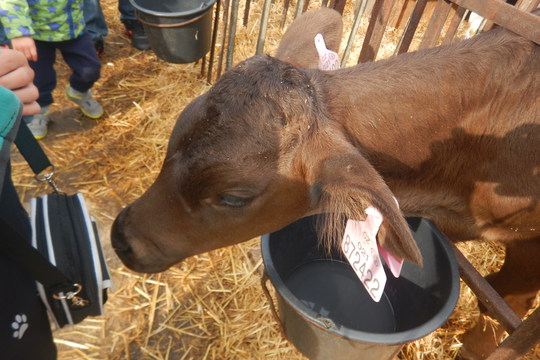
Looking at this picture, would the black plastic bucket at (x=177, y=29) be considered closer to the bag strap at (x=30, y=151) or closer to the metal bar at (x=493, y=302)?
the bag strap at (x=30, y=151)

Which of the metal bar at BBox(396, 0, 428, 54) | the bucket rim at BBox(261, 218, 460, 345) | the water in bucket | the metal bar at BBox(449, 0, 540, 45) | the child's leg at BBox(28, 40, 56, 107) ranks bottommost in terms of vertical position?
the water in bucket

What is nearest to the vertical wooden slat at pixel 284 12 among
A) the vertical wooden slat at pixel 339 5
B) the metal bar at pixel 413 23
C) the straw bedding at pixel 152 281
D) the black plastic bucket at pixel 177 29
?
the black plastic bucket at pixel 177 29

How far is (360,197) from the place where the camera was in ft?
4.16

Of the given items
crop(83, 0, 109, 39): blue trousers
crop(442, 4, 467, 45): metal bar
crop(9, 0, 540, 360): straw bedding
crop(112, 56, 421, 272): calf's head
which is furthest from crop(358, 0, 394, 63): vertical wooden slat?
crop(83, 0, 109, 39): blue trousers

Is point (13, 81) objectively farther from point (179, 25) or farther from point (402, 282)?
point (179, 25)

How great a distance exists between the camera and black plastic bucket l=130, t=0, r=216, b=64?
375cm

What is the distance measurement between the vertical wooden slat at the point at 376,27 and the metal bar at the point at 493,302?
89.7 inches

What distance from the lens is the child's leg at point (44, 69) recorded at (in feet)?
11.2

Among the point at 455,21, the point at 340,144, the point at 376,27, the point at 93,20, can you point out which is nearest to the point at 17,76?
the point at 340,144

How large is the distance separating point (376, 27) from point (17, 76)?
288 centimetres

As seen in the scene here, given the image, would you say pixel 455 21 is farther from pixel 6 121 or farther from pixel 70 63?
pixel 6 121

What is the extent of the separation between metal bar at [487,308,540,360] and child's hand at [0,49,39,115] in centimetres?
204

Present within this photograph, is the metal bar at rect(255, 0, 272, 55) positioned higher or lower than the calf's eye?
lower

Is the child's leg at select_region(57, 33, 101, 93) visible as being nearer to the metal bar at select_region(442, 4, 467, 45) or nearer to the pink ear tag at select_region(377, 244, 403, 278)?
the metal bar at select_region(442, 4, 467, 45)
